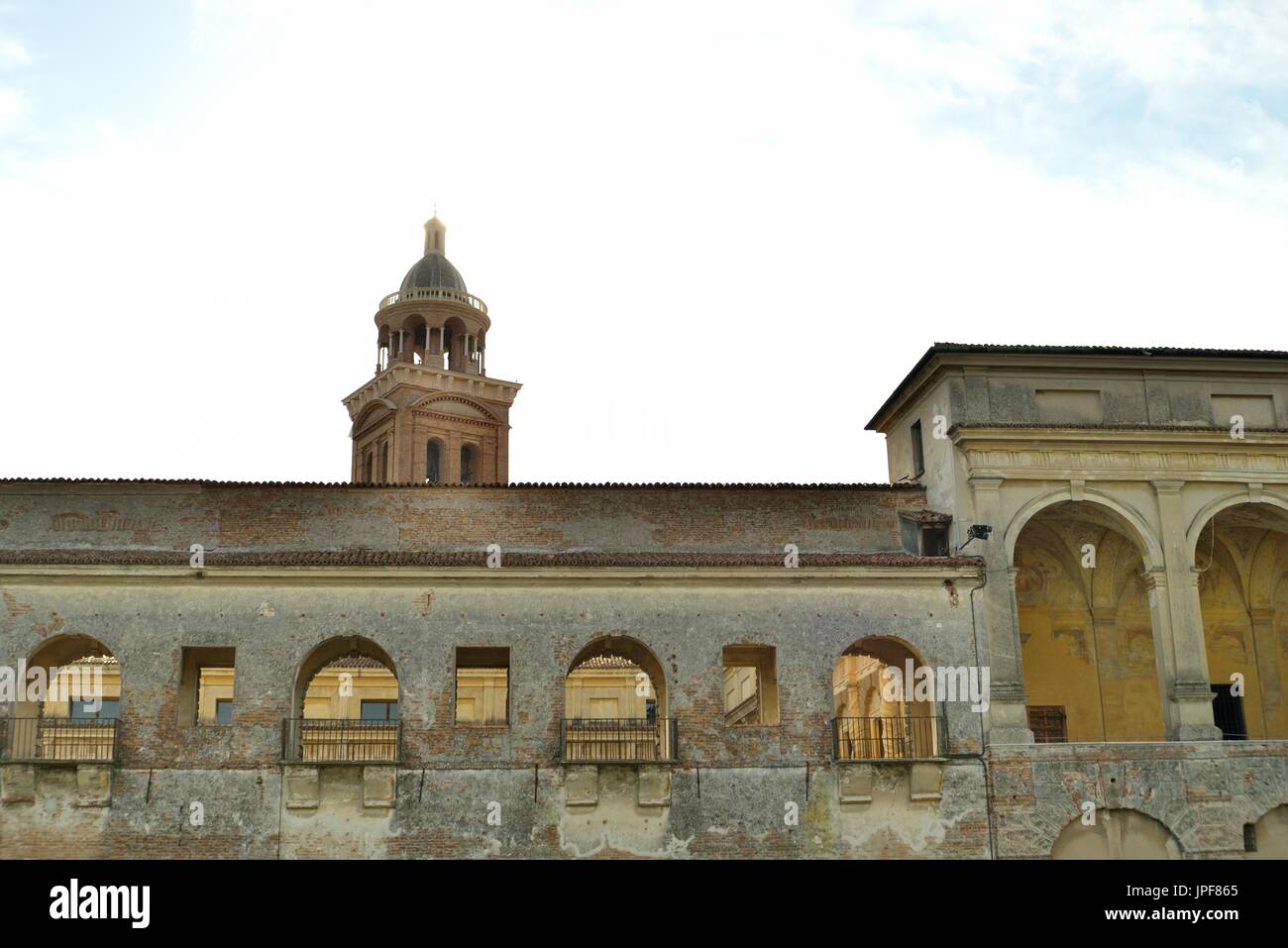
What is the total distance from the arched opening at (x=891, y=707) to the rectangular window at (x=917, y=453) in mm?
3638

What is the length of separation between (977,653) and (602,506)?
22.7 feet

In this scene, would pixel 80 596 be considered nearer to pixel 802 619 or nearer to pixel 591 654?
pixel 591 654

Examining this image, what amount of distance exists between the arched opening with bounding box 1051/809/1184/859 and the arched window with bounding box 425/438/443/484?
3134cm

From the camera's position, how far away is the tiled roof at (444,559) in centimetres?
2362

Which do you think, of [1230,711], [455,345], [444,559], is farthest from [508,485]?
[455,345]

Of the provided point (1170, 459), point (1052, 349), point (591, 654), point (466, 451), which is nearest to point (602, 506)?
point (591, 654)

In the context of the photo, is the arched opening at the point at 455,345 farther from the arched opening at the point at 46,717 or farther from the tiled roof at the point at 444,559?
the tiled roof at the point at 444,559

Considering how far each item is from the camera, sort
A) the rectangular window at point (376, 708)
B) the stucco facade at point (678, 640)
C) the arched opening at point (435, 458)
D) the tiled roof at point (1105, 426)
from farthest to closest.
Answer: the arched opening at point (435, 458) → the rectangular window at point (376, 708) → the tiled roof at point (1105, 426) → the stucco facade at point (678, 640)

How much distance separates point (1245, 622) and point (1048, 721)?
473cm

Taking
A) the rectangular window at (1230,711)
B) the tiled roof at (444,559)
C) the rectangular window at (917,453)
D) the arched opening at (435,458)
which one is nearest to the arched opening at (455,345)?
the arched opening at (435,458)

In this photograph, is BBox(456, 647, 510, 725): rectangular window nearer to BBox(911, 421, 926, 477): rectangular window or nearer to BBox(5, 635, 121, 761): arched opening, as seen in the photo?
BBox(5, 635, 121, 761): arched opening

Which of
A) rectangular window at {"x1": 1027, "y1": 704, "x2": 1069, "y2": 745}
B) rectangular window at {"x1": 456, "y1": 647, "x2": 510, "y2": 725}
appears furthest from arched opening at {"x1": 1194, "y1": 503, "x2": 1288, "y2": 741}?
rectangular window at {"x1": 456, "y1": 647, "x2": 510, "y2": 725}

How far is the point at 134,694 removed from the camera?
23172mm

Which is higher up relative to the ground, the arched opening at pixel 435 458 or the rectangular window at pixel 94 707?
the arched opening at pixel 435 458
